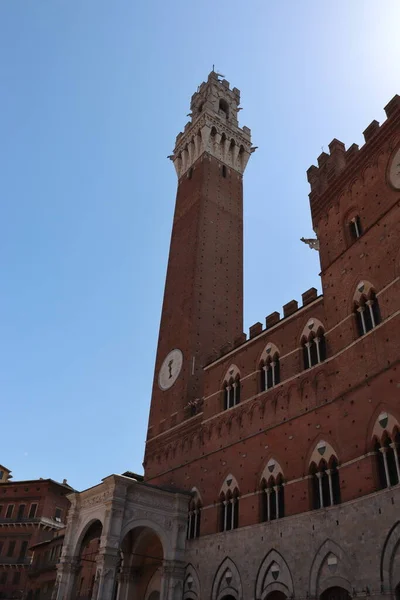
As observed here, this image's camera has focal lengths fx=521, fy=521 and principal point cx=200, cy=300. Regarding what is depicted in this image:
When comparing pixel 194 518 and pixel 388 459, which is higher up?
pixel 194 518

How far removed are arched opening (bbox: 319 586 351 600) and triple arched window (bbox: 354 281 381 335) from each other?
7.29 meters

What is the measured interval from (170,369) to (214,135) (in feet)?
60.4

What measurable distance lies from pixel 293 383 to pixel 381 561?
6746 mm

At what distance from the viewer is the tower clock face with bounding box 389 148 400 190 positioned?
1667 centimetres

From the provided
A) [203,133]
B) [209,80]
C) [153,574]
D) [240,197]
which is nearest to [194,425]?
[153,574]

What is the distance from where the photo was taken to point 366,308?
16.5 m

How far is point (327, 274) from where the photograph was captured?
1906 cm

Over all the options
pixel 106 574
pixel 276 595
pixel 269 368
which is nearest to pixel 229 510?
pixel 276 595

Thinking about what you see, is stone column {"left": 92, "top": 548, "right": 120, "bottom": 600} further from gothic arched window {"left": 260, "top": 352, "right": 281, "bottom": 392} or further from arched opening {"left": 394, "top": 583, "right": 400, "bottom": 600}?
arched opening {"left": 394, "top": 583, "right": 400, "bottom": 600}

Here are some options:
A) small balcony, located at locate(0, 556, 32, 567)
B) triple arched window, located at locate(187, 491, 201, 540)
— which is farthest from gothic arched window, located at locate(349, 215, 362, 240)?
small balcony, located at locate(0, 556, 32, 567)

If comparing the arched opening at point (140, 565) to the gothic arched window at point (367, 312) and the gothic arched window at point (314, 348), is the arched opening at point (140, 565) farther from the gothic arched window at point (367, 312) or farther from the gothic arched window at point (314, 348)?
the gothic arched window at point (367, 312)

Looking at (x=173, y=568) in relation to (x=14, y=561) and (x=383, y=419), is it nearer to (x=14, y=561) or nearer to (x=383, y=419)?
(x=383, y=419)

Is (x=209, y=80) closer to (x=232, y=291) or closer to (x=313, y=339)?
(x=232, y=291)

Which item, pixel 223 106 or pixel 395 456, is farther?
pixel 223 106
